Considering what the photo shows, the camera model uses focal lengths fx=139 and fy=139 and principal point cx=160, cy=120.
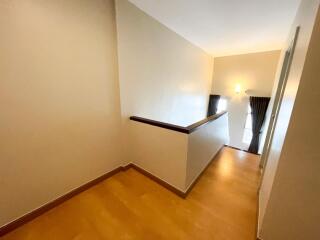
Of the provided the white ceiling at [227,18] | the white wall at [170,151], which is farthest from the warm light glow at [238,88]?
the white wall at [170,151]

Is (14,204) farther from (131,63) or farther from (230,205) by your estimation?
(230,205)

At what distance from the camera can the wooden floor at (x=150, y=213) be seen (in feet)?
4.10

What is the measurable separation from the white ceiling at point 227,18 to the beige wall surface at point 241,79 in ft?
1.98

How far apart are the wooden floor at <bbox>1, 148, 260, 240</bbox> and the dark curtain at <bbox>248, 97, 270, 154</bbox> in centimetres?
236

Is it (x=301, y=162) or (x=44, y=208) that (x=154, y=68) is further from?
(x=44, y=208)

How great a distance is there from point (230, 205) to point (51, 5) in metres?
2.65

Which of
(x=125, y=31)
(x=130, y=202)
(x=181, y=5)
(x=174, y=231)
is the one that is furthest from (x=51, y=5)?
(x=174, y=231)

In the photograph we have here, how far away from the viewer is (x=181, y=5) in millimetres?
1804

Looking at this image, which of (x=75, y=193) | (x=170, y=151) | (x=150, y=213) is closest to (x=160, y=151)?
(x=170, y=151)

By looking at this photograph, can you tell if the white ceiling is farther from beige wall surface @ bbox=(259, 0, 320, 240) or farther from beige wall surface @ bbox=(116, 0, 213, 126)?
beige wall surface @ bbox=(259, 0, 320, 240)

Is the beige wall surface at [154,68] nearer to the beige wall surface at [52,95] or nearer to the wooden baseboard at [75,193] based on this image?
the beige wall surface at [52,95]

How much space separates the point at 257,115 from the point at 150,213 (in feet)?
12.5

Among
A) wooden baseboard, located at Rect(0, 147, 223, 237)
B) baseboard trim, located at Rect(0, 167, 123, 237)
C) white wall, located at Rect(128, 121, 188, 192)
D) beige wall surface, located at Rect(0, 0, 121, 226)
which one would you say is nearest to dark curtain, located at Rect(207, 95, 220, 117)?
wooden baseboard, located at Rect(0, 147, 223, 237)

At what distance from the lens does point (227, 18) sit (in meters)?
2.07
